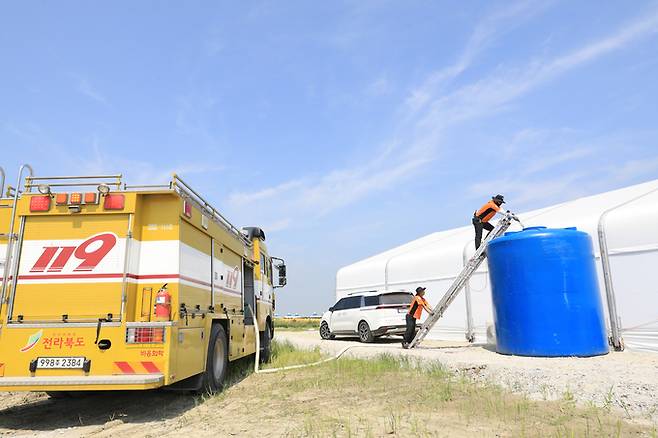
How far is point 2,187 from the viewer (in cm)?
643

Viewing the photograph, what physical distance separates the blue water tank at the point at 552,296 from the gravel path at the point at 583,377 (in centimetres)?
36

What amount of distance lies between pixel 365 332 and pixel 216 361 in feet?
28.3

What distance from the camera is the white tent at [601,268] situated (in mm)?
10375

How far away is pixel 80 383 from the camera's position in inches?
209

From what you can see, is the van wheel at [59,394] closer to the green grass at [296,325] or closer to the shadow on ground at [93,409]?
the shadow on ground at [93,409]

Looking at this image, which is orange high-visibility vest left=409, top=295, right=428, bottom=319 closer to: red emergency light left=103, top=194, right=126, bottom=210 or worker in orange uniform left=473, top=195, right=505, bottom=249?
worker in orange uniform left=473, top=195, right=505, bottom=249

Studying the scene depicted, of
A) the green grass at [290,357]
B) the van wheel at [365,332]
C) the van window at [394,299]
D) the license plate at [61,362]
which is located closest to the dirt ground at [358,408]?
the license plate at [61,362]

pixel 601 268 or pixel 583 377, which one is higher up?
pixel 601 268

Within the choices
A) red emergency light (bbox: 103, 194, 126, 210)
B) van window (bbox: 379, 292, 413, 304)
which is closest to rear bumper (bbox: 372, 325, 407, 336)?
van window (bbox: 379, 292, 413, 304)

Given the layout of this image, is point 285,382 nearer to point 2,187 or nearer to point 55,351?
point 55,351

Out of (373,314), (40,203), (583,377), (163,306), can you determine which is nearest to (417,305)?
(373,314)

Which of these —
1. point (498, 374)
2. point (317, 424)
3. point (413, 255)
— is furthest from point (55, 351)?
point (413, 255)

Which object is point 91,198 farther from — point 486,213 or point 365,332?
point 365,332

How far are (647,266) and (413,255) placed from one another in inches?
339
